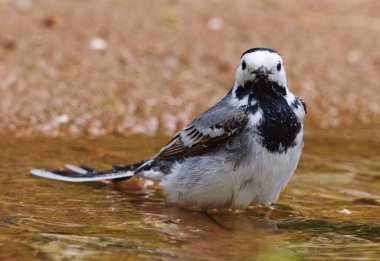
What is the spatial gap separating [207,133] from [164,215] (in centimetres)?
64

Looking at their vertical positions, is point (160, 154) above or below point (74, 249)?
above

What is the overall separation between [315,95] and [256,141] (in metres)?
3.92

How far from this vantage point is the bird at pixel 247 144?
5.80 meters

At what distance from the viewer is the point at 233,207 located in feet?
20.0

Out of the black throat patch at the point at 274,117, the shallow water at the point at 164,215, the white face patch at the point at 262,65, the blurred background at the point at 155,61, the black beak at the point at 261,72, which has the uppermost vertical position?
the blurred background at the point at 155,61

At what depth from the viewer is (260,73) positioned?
5848 mm

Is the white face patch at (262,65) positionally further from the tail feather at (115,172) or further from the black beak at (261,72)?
the tail feather at (115,172)

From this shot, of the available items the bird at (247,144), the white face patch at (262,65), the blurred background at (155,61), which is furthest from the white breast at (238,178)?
the blurred background at (155,61)

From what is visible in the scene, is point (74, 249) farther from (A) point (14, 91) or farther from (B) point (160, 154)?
(A) point (14, 91)

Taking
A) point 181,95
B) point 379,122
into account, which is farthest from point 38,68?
point 379,122

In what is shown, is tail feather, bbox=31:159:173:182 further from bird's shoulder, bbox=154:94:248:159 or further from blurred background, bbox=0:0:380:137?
blurred background, bbox=0:0:380:137

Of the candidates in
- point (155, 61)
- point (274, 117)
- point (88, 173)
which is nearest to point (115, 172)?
point (88, 173)

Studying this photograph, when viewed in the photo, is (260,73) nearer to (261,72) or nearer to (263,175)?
(261,72)

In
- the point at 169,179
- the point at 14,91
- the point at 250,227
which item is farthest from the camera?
the point at 14,91
